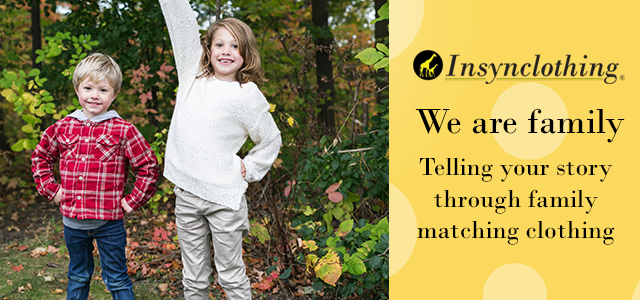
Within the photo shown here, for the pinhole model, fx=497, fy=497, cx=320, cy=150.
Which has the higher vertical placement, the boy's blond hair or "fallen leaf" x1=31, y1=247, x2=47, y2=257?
the boy's blond hair

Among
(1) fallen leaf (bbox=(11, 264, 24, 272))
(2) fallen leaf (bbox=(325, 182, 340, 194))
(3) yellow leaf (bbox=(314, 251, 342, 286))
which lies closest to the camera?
(3) yellow leaf (bbox=(314, 251, 342, 286))

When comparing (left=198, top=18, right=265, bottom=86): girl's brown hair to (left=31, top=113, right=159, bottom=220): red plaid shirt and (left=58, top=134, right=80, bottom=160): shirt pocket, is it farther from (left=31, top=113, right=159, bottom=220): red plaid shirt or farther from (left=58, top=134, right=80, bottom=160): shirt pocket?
(left=58, top=134, right=80, bottom=160): shirt pocket

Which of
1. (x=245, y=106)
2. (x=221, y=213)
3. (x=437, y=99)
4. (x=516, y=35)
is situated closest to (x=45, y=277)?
(x=221, y=213)

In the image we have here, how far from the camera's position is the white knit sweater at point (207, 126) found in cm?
236

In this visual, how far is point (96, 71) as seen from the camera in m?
2.41

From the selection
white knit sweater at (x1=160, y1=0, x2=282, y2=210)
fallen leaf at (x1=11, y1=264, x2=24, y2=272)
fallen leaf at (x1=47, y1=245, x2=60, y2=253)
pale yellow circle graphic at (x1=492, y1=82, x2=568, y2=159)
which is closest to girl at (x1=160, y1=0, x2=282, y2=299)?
white knit sweater at (x1=160, y1=0, x2=282, y2=210)

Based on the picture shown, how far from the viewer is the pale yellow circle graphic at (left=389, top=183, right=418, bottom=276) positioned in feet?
7.11

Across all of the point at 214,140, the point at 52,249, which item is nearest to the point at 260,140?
the point at 214,140

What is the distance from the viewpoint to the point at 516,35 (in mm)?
2064

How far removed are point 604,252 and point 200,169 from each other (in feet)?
6.01

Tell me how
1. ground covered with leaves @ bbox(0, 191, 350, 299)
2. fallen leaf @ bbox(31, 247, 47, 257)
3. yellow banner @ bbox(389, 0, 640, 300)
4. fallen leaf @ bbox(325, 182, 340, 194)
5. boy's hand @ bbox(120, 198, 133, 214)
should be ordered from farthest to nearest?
fallen leaf @ bbox(31, 247, 47, 257) < ground covered with leaves @ bbox(0, 191, 350, 299) < fallen leaf @ bbox(325, 182, 340, 194) < boy's hand @ bbox(120, 198, 133, 214) < yellow banner @ bbox(389, 0, 640, 300)

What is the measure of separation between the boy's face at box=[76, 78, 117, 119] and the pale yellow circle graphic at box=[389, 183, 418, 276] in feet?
4.79

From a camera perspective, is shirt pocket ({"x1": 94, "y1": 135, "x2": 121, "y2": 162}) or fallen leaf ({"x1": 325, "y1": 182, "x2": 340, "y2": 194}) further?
fallen leaf ({"x1": 325, "y1": 182, "x2": 340, "y2": 194})

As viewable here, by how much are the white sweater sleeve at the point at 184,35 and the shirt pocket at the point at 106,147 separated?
1.46 ft
